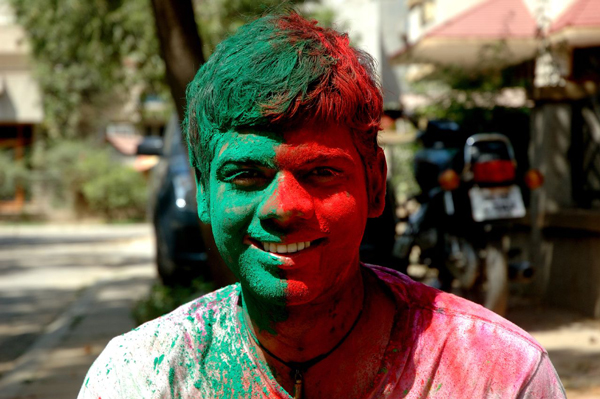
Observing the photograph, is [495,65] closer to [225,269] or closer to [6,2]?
[225,269]

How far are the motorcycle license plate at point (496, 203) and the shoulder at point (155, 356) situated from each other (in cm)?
390

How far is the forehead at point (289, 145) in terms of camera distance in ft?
4.67

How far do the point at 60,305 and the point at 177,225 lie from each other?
112 inches

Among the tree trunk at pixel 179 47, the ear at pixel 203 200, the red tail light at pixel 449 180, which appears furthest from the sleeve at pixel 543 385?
the red tail light at pixel 449 180

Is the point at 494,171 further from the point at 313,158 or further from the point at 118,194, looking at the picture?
the point at 118,194

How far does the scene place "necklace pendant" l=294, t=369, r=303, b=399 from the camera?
4.99 ft

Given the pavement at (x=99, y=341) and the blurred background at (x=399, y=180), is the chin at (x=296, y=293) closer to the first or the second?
the blurred background at (x=399, y=180)

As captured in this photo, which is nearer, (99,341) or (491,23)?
(99,341)

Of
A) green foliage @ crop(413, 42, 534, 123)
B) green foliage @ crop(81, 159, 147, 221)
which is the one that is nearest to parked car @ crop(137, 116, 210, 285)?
green foliage @ crop(413, 42, 534, 123)

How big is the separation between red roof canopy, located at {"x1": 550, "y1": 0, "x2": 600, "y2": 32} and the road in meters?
5.91

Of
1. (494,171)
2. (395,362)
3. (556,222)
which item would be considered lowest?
(556,222)

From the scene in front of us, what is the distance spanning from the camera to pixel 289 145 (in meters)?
1.42

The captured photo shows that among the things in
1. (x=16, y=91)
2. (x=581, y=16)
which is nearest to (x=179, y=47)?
(x=581, y=16)

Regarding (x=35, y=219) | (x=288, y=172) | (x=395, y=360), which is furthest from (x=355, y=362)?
(x=35, y=219)
